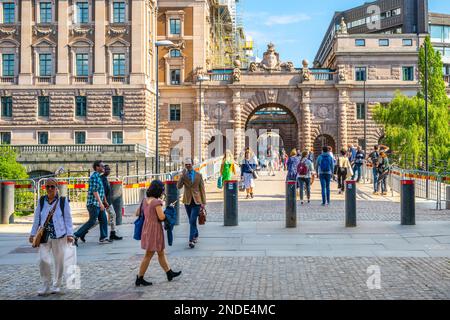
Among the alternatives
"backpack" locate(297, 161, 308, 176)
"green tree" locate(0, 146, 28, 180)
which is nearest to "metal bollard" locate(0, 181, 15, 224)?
"green tree" locate(0, 146, 28, 180)

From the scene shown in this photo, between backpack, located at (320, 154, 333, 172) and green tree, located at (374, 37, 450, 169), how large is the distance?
27.2 metres

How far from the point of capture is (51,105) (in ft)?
161

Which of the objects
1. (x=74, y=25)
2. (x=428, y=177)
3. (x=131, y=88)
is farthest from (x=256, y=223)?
(x=74, y=25)

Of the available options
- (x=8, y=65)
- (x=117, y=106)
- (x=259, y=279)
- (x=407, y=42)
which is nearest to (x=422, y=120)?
(x=407, y=42)

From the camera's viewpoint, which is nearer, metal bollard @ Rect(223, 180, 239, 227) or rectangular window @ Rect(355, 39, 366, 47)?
metal bollard @ Rect(223, 180, 239, 227)

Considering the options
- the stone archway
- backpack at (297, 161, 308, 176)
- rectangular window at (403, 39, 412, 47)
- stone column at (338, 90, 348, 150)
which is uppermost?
rectangular window at (403, 39, 412, 47)

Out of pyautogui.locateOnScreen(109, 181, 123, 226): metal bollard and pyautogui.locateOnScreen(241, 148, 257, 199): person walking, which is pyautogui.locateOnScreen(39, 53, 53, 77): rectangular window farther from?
pyautogui.locateOnScreen(109, 181, 123, 226): metal bollard

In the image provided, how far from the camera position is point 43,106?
49.4 meters

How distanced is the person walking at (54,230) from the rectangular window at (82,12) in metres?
43.0

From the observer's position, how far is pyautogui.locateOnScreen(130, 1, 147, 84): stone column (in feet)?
160

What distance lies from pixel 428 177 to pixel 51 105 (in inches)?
1410

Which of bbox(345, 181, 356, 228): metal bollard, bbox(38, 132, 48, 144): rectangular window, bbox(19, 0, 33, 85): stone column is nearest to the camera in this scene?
bbox(345, 181, 356, 228): metal bollard

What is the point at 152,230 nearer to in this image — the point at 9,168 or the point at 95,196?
the point at 95,196
